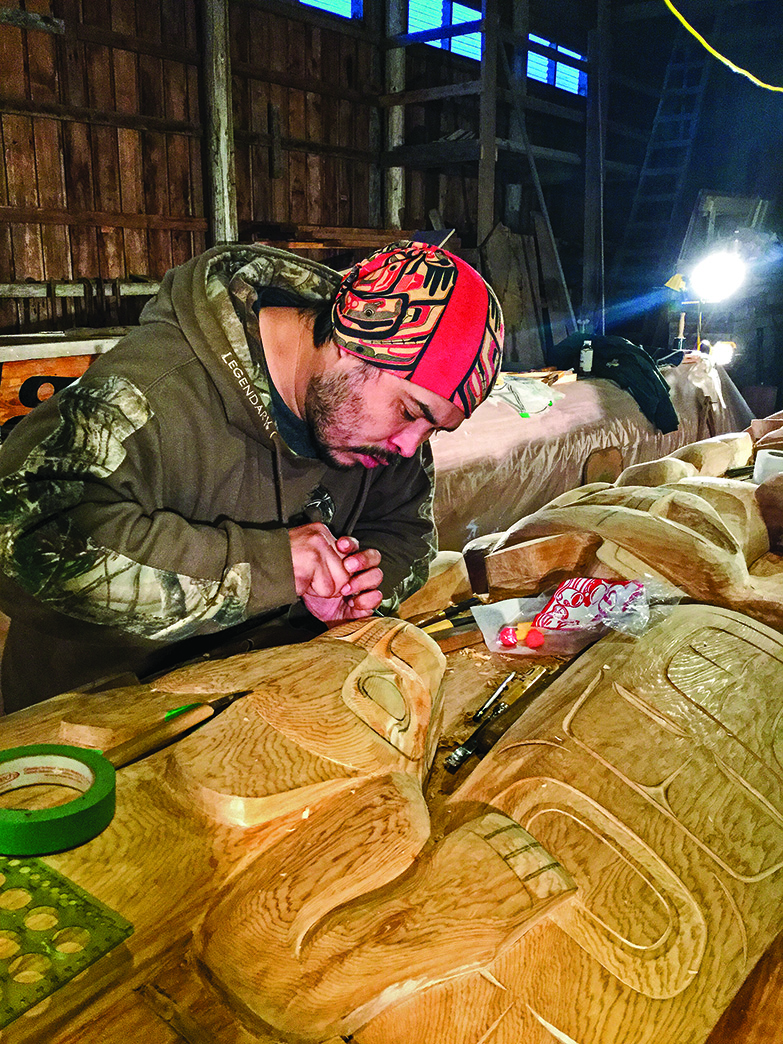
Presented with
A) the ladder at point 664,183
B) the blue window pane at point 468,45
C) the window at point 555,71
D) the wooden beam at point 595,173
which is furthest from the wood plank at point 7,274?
the ladder at point 664,183

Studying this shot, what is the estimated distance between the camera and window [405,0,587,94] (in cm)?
814

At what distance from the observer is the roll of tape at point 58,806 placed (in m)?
1.06

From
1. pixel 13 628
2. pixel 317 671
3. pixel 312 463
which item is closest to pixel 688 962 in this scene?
pixel 317 671

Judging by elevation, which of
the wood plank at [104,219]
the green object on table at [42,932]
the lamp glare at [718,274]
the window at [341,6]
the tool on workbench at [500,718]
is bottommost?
the tool on workbench at [500,718]

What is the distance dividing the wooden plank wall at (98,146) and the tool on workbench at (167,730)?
16.7ft

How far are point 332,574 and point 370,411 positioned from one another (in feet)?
1.33

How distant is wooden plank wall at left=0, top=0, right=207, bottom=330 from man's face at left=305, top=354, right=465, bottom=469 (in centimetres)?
460

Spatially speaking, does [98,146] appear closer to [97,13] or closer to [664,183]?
[97,13]

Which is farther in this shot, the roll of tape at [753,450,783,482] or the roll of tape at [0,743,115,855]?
the roll of tape at [753,450,783,482]

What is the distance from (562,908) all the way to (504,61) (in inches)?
332

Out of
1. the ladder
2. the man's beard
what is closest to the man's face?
the man's beard

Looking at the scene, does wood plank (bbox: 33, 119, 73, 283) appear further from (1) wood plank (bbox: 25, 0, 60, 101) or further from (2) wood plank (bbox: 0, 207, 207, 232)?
(1) wood plank (bbox: 25, 0, 60, 101)

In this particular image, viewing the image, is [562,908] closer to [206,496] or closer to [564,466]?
[206,496]

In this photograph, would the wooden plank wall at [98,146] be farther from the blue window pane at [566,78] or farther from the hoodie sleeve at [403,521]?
the blue window pane at [566,78]
